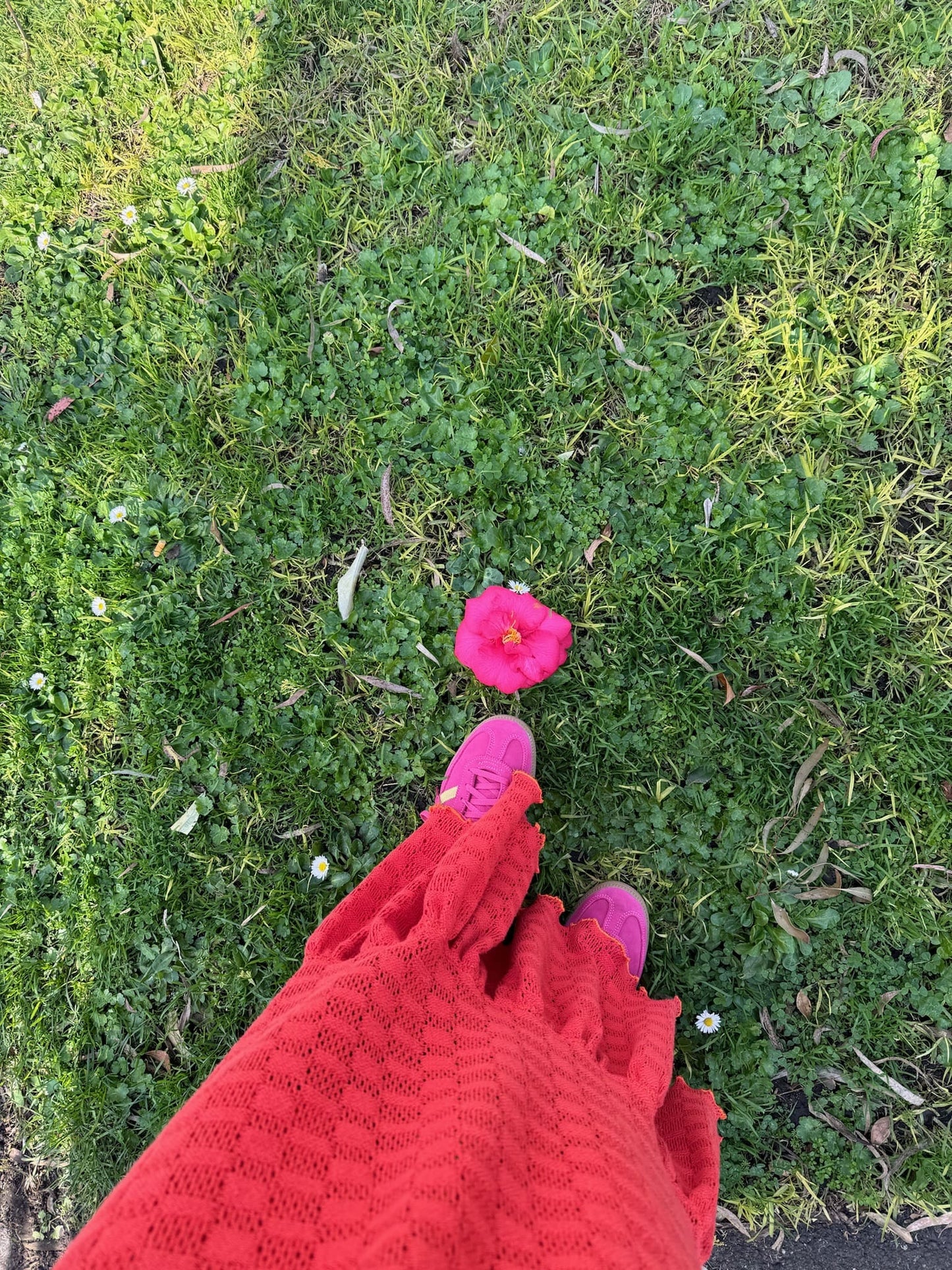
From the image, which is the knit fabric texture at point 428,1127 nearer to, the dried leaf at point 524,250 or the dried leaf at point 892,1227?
the dried leaf at point 892,1227

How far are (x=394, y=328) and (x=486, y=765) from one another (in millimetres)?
1557

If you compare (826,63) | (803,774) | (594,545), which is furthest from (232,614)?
(826,63)

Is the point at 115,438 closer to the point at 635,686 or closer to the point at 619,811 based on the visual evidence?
the point at 635,686

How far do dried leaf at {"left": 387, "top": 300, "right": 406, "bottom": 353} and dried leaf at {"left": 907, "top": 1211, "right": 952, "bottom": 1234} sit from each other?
3.17 m

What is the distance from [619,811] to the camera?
232 centimetres

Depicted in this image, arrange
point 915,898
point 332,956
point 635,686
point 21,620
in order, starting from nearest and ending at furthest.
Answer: point 332,956 < point 915,898 < point 635,686 < point 21,620

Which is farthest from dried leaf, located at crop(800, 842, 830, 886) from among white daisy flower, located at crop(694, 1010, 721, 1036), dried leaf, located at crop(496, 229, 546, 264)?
dried leaf, located at crop(496, 229, 546, 264)

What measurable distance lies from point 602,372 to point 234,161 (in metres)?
1.63

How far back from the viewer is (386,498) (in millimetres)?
2516

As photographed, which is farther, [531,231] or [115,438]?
[115,438]

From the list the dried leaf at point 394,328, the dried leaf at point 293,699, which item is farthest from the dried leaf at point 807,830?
the dried leaf at point 394,328

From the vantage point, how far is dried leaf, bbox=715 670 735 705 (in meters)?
2.30

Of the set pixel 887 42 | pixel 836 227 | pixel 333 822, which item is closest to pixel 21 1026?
pixel 333 822

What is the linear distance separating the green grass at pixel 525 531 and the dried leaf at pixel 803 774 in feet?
0.10
